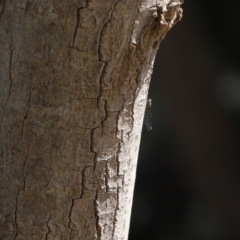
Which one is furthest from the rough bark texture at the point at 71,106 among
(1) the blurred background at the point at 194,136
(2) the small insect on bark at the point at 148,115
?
(1) the blurred background at the point at 194,136

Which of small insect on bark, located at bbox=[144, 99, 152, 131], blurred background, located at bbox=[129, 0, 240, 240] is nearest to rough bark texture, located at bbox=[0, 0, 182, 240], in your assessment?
small insect on bark, located at bbox=[144, 99, 152, 131]

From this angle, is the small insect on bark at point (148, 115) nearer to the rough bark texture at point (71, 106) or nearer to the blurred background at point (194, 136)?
the rough bark texture at point (71, 106)

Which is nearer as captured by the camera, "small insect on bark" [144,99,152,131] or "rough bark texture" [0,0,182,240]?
"rough bark texture" [0,0,182,240]

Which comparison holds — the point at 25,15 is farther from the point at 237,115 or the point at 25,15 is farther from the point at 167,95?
the point at 237,115

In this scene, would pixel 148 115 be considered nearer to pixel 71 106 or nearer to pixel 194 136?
pixel 71 106

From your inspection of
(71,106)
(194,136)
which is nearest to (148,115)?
(71,106)

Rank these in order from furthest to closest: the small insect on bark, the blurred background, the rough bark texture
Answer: the blurred background < the small insect on bark < the rough bark texture

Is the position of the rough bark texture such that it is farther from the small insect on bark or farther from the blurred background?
the blurred background

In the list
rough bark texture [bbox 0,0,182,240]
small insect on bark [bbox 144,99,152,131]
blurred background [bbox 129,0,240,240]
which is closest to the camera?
rough bark texture [bbox 0,0,182,240]
